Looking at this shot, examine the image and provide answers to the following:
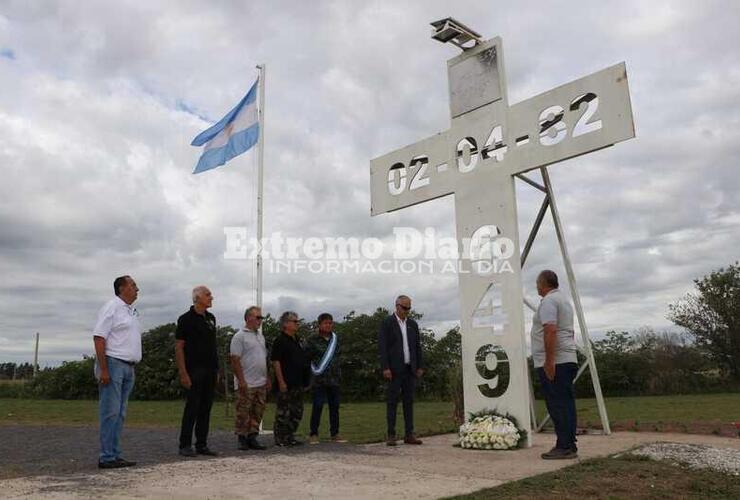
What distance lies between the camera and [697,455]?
16.8ft

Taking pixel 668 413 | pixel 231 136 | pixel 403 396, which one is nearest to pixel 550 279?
pixel 403 396

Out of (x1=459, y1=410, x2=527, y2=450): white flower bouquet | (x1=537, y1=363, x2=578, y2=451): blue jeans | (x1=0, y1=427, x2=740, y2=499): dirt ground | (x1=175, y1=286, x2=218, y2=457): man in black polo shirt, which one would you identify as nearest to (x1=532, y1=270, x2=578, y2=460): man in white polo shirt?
(x1=537, y1=363, x2=578, y2=451): blue jeans

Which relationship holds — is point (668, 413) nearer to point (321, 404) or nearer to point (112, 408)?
point (321, 404)

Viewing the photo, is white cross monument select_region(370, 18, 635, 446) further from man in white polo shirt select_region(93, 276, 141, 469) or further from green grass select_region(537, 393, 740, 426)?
man in white polo shirt select_region(93, 276, 141, 469)

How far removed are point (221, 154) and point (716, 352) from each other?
2464 centimetres

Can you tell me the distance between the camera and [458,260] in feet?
23.2

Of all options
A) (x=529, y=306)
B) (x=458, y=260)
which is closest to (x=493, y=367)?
(x=529, y=306)

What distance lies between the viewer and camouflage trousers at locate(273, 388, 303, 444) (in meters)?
6.85

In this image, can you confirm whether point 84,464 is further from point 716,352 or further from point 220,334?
point 716,352

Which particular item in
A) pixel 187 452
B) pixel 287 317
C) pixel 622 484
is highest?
pixel 287 317

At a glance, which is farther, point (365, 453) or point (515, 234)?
point (515, 234)

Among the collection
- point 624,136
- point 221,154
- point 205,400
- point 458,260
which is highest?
point 221,154

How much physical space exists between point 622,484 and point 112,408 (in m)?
3.93

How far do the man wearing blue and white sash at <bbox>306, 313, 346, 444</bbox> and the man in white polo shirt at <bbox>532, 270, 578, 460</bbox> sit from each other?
102 inches
